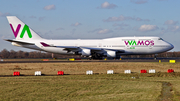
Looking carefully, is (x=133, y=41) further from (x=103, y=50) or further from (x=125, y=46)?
(x=103, y=50)

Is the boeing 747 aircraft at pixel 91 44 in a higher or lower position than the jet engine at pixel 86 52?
higher

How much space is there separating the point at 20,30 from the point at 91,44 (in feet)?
67.8

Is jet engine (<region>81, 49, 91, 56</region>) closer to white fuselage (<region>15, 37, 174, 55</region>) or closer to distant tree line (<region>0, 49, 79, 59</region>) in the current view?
white fuselage (<region>15, 37, 174, 55</region>)

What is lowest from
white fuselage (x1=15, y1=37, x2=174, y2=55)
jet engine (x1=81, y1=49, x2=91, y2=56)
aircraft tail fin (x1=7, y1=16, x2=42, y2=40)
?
jet engine (x1=81, y1=49, x2=91, y2=56)

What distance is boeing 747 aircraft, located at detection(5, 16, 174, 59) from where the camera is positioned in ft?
211

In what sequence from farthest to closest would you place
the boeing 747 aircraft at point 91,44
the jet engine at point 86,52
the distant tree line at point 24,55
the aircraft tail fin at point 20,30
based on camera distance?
1. the distant tree line at point 24,55
2. the aircraft tail fin at point 20,30
3. the boeing 747 aircraft at point 91,44
4. the jet engine at point 86,52

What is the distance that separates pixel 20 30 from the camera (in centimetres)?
6894

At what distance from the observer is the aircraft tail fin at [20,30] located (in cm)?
6869

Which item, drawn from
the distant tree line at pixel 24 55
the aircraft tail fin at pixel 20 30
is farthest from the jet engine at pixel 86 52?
the distant tree line at pixel 24 55

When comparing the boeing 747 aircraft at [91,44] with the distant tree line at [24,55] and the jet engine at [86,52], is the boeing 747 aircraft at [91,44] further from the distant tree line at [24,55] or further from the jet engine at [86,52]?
the distant tree line at [24,55]

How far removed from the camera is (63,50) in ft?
223

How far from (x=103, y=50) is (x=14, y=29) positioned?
85.4 feet

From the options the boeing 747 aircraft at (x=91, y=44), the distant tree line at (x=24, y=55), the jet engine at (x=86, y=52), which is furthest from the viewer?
the distant tree line at (x=24, y=55)

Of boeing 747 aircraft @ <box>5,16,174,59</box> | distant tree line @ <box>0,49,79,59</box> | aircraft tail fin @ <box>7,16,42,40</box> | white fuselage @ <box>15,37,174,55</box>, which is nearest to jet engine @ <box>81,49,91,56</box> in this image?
boeing 747 aircraft @ <box>5,16,174,59</box>
